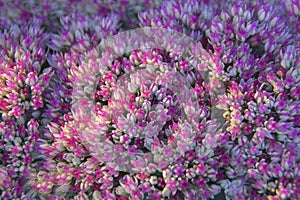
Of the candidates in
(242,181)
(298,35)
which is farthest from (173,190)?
(298,35)

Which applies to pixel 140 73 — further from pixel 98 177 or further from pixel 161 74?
pixel 98 177

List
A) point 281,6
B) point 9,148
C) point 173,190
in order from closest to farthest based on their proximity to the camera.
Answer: point 173,190
point 9,148
point 281,6

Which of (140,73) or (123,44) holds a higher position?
(123,44)

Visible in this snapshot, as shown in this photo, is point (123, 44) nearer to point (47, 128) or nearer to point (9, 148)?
point (47, 128)

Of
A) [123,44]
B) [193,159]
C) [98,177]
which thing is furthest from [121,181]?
[123,44]

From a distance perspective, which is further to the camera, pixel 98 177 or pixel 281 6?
pixel 281 6

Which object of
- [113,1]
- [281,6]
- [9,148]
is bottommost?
[9,148]

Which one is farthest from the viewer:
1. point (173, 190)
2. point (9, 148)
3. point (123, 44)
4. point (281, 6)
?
point (281, 6)
